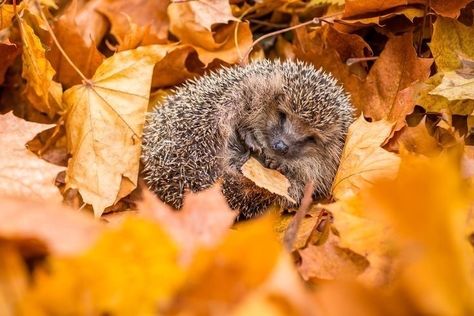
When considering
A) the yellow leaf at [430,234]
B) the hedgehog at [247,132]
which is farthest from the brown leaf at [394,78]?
the yellow leaf at [430,234]

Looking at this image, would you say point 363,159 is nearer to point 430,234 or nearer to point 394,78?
point 394,78

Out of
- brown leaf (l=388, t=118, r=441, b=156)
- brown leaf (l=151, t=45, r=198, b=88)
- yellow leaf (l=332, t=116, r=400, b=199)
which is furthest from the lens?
brown leaf (l=151, t=45, r=198, b=88)

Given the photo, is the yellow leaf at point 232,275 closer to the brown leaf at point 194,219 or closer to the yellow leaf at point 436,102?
the brown leaf at point 194,219

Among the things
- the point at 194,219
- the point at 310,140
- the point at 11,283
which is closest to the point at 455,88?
the point at 310,140

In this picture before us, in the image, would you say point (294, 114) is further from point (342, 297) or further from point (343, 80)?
point (342, 297)

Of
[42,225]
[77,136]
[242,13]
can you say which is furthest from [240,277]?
[242,13]

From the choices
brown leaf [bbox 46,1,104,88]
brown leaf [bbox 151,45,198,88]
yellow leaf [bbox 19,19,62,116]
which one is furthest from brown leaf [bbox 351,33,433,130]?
yellow leaf [bbox 19,19,62,116]

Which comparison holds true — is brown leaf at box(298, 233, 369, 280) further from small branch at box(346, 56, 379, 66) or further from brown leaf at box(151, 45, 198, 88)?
brown leaf at box(151, 45, 198, 88)
